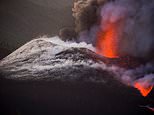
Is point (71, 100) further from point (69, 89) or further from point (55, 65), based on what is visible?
point (55, 65)

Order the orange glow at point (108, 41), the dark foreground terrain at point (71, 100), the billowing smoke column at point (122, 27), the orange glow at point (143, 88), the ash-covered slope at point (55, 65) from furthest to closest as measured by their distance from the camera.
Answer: the billowing smoke column at point (122, 27), the orange glow at point (108, 41), the orange glow at point (143, 88), the ash-covered slope at point (55, 65), the dark foreground terrain at point (71, 100)

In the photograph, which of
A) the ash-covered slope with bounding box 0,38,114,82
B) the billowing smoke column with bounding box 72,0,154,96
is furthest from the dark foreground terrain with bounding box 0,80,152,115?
the billowing smoke column with bounding box 72,0,154,96

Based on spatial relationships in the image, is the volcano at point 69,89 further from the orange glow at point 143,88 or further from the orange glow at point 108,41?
the orange glow at point 108,41

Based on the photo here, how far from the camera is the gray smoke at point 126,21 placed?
25875 mm

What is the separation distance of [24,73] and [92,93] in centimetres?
420

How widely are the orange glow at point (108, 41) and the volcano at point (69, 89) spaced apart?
6.05 metres

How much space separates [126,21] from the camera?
2586 centimetres

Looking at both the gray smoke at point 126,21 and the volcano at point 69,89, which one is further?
the gray smoke at point 126,21

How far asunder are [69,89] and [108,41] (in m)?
10.1

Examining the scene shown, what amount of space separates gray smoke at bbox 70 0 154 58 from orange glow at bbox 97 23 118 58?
333 millimetres

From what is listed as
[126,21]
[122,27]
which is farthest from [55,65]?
[126,21]

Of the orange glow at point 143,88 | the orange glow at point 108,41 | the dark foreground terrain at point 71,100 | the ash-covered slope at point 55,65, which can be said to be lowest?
the dark foreground terrain at point 71,100

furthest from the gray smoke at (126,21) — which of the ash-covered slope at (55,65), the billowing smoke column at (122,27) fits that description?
the ash-covered slope at (55,65)

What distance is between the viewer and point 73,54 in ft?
64.1
